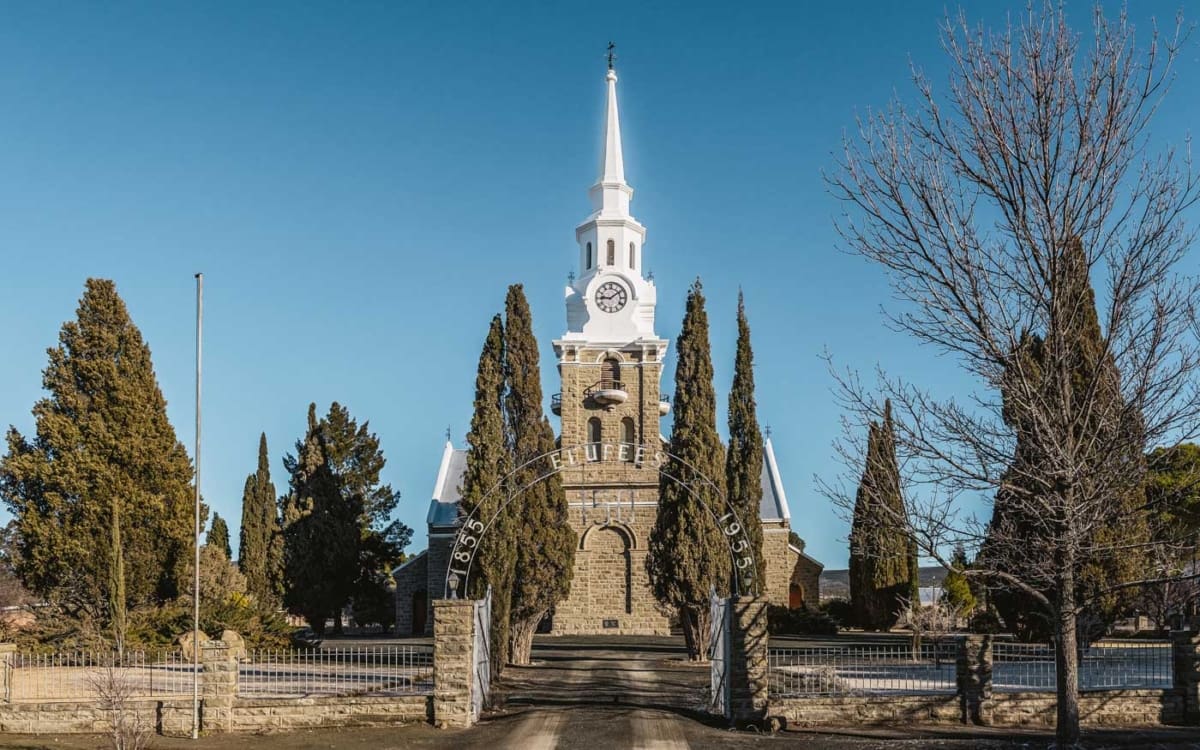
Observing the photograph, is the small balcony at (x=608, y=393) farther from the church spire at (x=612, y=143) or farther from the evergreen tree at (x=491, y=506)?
the evergreen tree at (x=491, y=506)

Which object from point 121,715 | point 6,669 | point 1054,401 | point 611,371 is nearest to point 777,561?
point 611,371

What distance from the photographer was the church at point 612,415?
39781 mm

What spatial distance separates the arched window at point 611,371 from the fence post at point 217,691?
2559 centimetres

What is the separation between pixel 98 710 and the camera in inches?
648

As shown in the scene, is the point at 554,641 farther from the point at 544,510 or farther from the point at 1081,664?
the point at 1081,664

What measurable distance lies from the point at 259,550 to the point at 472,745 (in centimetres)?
2945

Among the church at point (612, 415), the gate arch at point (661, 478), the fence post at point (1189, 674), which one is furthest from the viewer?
the church at point (612, 415)

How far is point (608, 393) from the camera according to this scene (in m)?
40.2

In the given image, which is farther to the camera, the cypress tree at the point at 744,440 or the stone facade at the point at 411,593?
the stone facade at the point at 411,593

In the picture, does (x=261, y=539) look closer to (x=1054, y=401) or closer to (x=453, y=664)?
(x=453, y=664)

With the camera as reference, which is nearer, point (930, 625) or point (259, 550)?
point (930, 625)

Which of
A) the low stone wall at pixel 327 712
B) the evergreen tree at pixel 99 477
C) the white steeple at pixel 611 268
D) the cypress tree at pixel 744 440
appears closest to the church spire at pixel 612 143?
the white steeple at pixel 611 268

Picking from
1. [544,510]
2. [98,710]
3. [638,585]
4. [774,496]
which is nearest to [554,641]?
[638,585]

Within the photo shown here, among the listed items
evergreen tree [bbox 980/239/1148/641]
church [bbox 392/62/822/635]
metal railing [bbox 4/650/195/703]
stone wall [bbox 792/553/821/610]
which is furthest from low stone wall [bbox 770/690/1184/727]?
stone wall [bbox 792/553/821/610]
